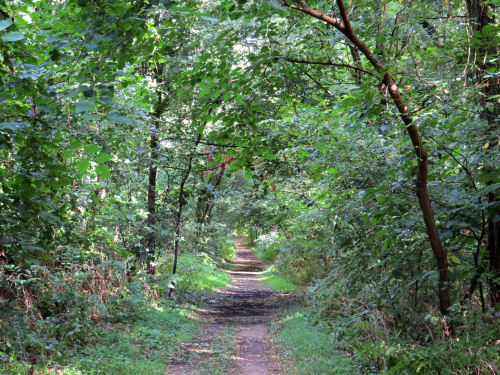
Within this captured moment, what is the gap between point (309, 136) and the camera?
666 cm

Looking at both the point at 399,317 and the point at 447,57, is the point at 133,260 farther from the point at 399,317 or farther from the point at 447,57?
the point at 447,57

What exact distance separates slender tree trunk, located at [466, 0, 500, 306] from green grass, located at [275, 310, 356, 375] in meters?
2.65

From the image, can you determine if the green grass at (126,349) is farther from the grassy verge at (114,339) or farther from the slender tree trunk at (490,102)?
the slender tree trunk at (490,102)

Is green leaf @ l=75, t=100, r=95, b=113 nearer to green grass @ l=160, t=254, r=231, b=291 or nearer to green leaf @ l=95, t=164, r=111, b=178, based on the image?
green leaf @ l=95, t=164, r=111, b=178

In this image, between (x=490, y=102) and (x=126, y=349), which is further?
(x=126, y=349)

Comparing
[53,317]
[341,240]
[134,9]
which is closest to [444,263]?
[341,240]

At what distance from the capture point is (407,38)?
14.3ft

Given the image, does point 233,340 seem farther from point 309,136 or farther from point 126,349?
point 309,136

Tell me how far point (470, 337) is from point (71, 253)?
21.6 ft

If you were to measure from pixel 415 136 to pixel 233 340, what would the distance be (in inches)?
262

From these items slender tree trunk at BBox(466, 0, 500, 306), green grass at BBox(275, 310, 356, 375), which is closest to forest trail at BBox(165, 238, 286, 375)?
green grass at BBox(275, 310, 356, 375)

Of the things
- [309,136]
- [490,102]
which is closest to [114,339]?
[309,136]

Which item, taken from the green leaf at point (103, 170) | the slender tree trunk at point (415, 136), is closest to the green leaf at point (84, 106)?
the green leaf at point (103, 170)

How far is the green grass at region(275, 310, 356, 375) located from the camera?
6.37 m
